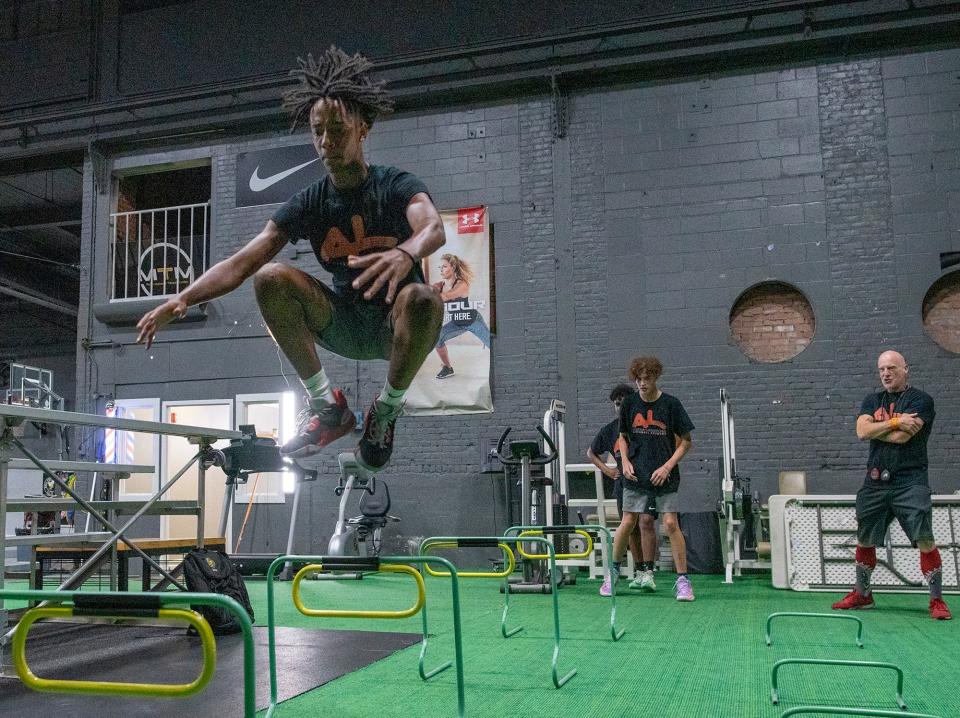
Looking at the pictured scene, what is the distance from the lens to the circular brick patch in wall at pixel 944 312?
7711 millimetres

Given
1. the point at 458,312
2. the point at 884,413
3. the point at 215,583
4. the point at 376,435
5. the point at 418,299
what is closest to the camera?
the point at 418,299

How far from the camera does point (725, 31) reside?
8430 millimetres

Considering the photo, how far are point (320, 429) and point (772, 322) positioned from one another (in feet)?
22.2

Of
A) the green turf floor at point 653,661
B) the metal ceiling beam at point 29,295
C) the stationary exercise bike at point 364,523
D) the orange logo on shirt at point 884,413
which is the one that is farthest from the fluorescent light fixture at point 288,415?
the metal ceiling beam at point 29,295

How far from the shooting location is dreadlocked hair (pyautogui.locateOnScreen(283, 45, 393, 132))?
1.93 meters

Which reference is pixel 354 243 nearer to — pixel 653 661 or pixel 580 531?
pixel 580 531

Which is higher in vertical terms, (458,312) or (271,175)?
(271,175)

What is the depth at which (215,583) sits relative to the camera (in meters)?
4.84

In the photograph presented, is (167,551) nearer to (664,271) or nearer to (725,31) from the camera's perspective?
(664,271)

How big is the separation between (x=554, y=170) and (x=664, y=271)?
1.55 m

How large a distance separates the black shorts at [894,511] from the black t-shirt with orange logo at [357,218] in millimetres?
4074

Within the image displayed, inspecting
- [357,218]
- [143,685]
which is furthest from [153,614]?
[357,218]

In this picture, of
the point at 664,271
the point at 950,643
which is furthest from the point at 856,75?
the point at 950,643

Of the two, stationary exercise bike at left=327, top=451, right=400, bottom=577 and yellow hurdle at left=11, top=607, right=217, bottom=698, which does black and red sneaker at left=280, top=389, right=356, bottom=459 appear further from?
stationary exercise bike at left=327, top=451, right=400, bottom=577
